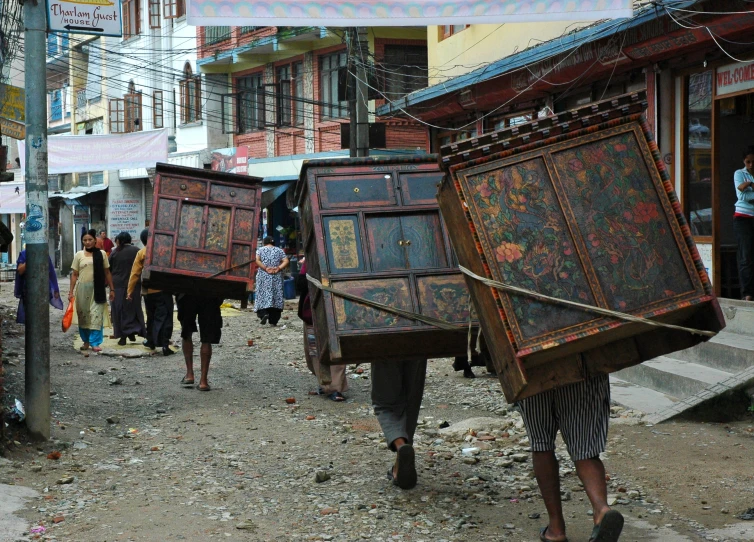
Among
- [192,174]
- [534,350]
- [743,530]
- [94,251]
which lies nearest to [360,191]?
[534,350]

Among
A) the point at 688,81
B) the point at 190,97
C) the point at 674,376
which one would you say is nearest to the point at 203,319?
the point at 674,376

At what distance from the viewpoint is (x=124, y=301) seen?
15.2m

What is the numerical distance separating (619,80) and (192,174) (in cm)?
638

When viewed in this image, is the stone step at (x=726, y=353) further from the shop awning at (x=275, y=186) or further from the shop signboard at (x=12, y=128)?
the shop awning at (x=275, y=186)

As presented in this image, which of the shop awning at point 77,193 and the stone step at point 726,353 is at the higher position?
the shop awning at point 77,193

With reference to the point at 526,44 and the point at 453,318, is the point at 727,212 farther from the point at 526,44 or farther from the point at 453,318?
the point at 453,318

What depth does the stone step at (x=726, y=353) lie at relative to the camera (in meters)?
8.93

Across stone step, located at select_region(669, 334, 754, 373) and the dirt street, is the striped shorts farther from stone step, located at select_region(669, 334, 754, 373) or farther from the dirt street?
stone step, located at select_region(669, 334, 754, 373)

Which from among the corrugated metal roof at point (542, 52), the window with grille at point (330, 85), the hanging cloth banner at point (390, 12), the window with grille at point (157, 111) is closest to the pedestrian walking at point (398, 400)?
the hanging cloth banner at point (390, 12)

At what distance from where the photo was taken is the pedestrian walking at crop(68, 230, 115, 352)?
14148 millimetres

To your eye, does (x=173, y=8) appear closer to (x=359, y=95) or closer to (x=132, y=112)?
(x=132, y=112)

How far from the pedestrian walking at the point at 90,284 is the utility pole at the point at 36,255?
6.20m

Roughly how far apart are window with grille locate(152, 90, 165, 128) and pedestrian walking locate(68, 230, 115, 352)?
22.9m

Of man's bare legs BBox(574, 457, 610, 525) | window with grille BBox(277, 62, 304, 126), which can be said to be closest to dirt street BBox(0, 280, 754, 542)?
man's bare legs BBox(574, 457, 610, 525)
